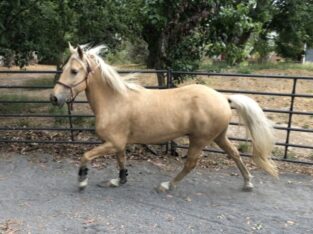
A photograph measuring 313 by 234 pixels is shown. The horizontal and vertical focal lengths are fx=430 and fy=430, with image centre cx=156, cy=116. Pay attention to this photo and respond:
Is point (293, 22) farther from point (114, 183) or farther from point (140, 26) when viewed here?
point (114, 183)

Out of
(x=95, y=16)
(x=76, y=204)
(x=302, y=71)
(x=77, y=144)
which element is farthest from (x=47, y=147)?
(x=302, y=71)

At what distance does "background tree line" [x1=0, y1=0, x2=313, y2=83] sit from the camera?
6.27 m

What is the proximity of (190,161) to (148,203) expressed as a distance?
2.26ft

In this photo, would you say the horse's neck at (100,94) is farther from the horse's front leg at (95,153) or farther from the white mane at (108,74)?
the horse's front leg at (95,153)

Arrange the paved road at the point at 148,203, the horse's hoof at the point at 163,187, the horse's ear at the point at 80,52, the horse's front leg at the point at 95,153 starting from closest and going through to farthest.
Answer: the paved road at the point at 148,203
the horse's ear at the point at 80,52
the horse's front leg at the point at 95,153
the horse's hoof at the point at 163,187

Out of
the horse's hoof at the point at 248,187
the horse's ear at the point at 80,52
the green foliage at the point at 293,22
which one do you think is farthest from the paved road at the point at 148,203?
the green foliage at the point at 293,22

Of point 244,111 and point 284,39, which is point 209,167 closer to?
point 244,111

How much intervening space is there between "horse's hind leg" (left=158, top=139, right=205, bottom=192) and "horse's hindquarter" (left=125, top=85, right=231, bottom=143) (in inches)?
6.2

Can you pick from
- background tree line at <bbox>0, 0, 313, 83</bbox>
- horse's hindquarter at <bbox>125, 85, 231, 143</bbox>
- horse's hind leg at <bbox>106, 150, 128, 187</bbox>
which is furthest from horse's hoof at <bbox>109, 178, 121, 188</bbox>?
background tree line at <bbox>0, 0, 313, 83</bbox>

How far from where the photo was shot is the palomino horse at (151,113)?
4.76 metres

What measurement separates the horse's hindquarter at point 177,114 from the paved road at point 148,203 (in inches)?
30.0

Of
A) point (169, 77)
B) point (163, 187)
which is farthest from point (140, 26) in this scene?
point (163, 187)

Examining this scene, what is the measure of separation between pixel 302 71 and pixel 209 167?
37.5ft

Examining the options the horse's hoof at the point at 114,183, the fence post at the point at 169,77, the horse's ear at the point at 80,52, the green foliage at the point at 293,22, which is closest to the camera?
the horse's ear at the point at 80,52
